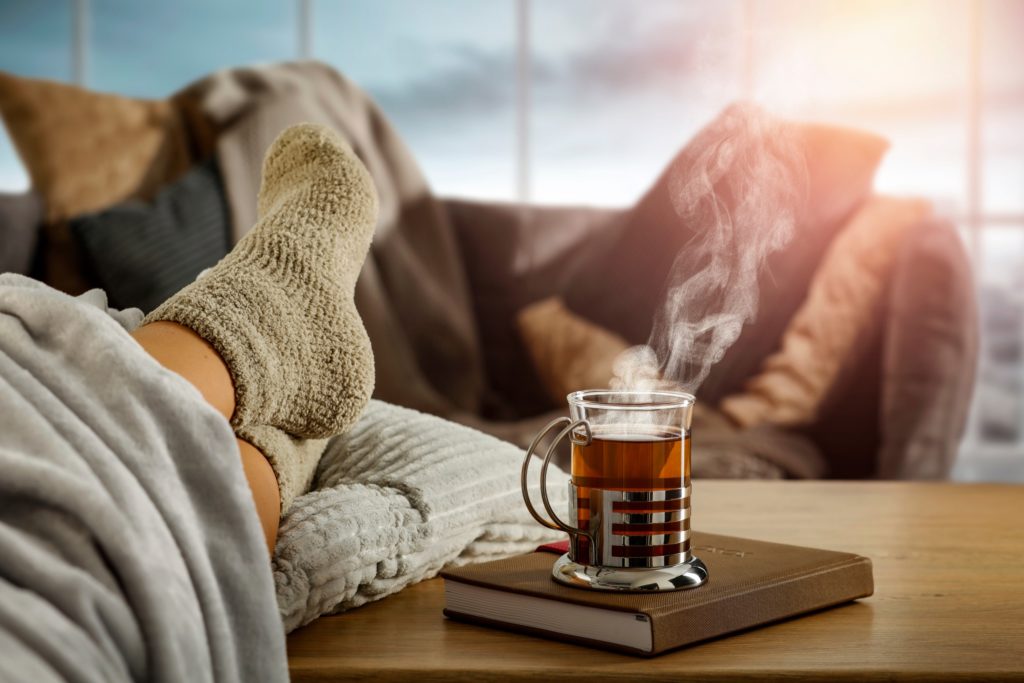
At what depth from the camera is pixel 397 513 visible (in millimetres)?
703

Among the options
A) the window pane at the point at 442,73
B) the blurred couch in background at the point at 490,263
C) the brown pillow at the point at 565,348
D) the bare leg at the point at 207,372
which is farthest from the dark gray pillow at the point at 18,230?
the bare leg at the point at 207,372

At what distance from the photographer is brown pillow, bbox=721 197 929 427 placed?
1.96 meters

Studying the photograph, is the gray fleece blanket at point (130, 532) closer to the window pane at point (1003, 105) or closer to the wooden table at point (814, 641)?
the wooden table at point (814, 641)

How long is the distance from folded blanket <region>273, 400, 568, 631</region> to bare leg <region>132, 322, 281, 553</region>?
→ 0.06 feet

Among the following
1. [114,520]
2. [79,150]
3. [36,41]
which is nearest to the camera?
[114,520]

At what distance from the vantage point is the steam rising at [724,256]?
0.83 m

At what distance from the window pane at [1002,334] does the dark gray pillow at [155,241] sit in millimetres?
1892

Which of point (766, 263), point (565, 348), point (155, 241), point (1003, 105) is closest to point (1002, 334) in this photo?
point (1003, 105)

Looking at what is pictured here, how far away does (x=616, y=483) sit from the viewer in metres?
0.61

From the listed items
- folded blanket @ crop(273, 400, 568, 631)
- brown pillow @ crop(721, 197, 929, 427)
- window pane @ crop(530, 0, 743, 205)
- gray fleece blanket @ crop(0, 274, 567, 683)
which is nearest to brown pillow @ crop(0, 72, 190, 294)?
window pane @ crop(530, 0, 743, 205)

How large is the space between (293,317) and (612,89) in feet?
7.32

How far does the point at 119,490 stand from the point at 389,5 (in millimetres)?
2528

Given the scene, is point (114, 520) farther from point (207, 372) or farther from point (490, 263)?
point (490, 263)

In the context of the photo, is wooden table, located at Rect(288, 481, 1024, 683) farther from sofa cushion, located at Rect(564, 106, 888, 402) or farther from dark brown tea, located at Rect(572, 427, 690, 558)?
sofa cushion, located at Rect(564, 106, 888, 402)
